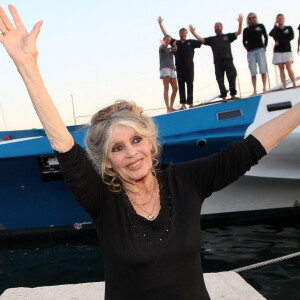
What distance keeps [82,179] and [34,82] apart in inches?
15.1

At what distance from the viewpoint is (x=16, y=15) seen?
1561 mm

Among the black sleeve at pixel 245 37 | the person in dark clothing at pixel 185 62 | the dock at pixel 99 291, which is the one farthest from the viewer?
the person in dark clothing at pixel 185 62

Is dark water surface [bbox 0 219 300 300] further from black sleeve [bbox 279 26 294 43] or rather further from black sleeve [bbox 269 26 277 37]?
black sleeve [bbox 269 26 277 37]

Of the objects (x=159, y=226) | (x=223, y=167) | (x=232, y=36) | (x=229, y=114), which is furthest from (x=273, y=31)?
(x=159, y=226)

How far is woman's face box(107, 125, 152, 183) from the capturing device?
5.50 ft

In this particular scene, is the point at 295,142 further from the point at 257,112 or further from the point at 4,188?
the point at 4,188

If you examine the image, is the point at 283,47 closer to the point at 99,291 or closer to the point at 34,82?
the point at 99,291

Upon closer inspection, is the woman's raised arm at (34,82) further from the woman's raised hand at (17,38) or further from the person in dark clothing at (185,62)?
the person in dark clothing at (185,62)

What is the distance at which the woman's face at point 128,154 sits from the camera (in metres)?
1.68

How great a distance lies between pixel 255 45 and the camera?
676 cm

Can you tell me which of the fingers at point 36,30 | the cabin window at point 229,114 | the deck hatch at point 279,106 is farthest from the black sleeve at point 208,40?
the fingers at point 36,30

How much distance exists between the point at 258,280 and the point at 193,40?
399 cm

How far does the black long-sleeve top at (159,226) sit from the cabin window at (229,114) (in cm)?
479

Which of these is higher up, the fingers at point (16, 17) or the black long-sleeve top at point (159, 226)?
the fingers at point (16, 17)
